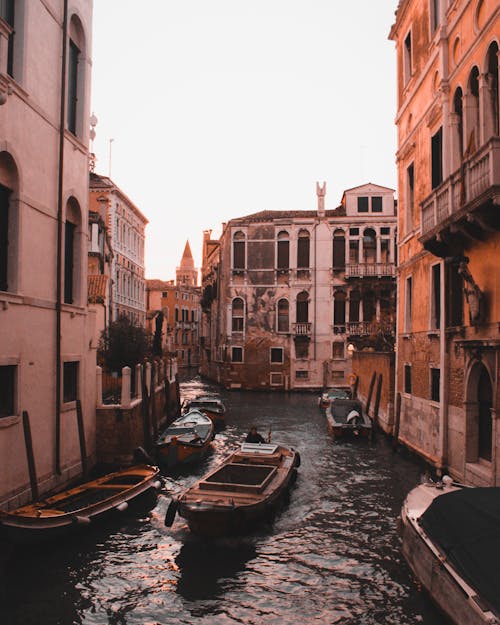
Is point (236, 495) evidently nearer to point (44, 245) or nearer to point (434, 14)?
point (44, 245)

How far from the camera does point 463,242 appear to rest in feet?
36.6

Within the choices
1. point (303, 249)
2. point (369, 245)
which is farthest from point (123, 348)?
point (369, 245)

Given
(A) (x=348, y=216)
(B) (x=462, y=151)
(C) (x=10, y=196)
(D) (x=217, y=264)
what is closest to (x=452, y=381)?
(B) (x=462, y=151)

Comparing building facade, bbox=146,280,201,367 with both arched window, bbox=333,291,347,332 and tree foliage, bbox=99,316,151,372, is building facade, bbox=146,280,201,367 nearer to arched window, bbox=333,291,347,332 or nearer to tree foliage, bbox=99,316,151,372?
arched window, bbox=333,291,347,332

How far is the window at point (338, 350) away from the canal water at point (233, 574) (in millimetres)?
21966

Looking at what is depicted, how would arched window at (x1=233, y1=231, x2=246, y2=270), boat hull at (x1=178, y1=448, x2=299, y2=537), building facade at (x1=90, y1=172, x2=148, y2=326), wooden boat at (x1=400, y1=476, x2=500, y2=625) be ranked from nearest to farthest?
wooden boat at (x1=400, y1=476, x2=500, y2=625) < boat hull at (x1=178, y1=448, x2=299, y2=537) < building facade at (x1=90, y1=172, x2=148, y2=326) < arched window at (x1=233, y1=231, x2=246, y2=270)

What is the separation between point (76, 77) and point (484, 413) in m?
9.77

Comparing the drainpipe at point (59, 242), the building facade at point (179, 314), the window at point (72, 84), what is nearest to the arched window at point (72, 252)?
the drainpipe at point (59, 242)

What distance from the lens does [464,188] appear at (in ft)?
33.4

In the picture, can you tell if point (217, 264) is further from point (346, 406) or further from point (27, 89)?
point (27, 89)

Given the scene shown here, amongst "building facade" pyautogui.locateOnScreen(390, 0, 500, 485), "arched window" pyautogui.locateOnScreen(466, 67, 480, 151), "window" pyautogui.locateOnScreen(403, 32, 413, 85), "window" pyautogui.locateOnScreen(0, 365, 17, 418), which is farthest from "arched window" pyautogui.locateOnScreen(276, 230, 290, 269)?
"window" pyautogui.locateOnScreen(0, 365, 17, 418)

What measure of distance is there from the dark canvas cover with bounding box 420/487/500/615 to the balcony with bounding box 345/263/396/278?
88.3 feet

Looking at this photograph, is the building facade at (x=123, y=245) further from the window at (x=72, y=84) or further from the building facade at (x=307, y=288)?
the window at (x=72, y=84)

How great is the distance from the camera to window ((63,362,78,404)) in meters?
11.6
